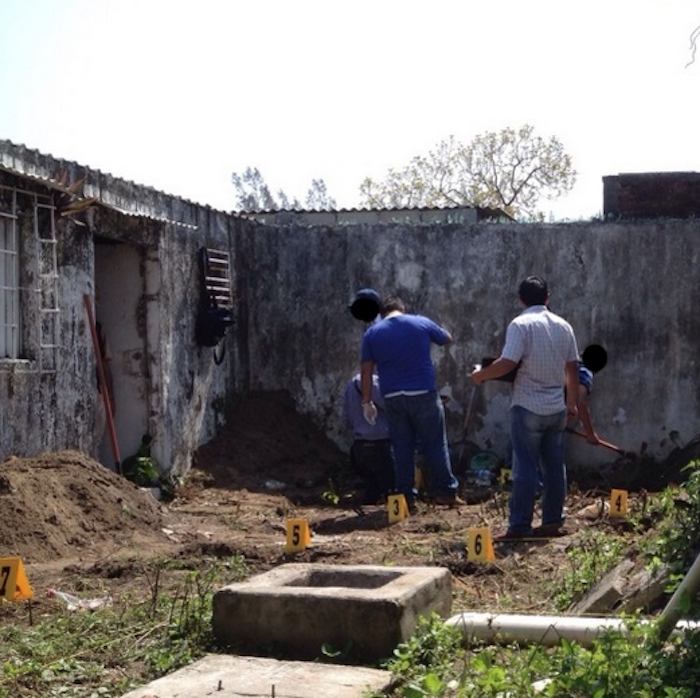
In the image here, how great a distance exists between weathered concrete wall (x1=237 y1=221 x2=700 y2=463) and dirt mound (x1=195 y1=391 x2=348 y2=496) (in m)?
0.26

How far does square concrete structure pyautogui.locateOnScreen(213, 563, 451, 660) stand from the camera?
17.9ft

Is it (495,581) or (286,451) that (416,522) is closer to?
Answer: (495,581)

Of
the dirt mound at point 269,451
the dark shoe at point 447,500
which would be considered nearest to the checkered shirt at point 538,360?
the dark shoe at point 447,500

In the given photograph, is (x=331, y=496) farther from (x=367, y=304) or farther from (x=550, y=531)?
(x=550, y=531)

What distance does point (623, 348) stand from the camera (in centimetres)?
1322

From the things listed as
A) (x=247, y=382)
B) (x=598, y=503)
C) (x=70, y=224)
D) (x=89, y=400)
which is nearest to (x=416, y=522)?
(x=598, y=503)

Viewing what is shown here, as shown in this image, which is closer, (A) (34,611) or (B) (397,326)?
(A) (34,611)

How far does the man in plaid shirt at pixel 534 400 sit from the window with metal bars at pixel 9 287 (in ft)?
12.1

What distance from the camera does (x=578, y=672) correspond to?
457 cm

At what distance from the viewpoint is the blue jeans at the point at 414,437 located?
10.3m

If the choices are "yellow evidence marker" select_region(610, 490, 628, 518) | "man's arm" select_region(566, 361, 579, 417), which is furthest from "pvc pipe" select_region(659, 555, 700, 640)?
"yellow evidence marker" select_region(610, 490, 628, 518)

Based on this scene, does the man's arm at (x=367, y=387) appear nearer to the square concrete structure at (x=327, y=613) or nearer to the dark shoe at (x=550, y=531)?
the dark shoe at (x=550, y=531)

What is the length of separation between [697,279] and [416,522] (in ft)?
16.6

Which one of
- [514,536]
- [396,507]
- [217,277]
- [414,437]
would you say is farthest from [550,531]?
→ [217,277]
